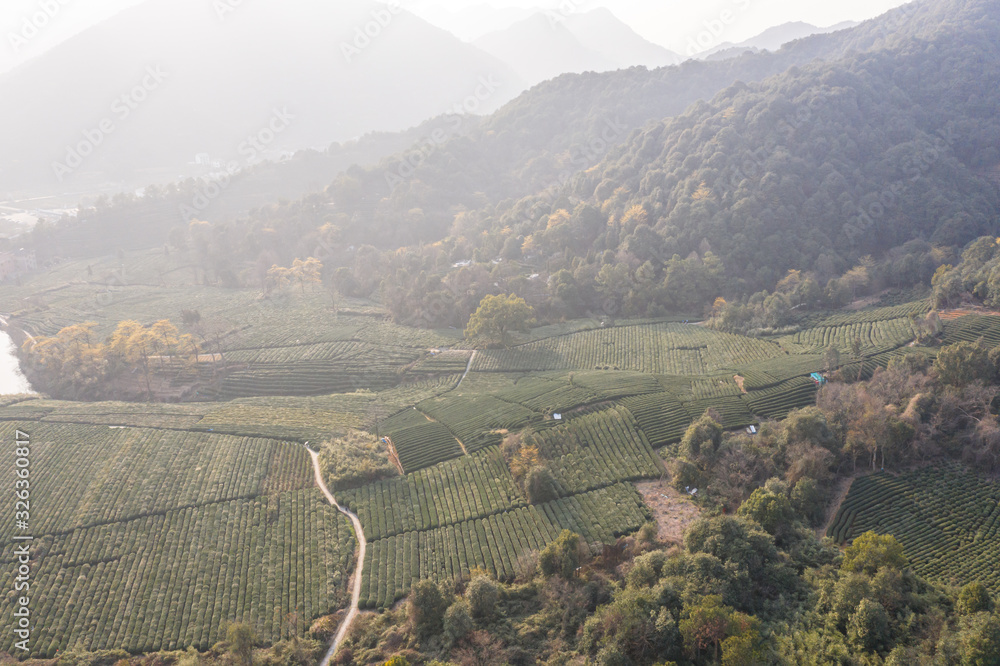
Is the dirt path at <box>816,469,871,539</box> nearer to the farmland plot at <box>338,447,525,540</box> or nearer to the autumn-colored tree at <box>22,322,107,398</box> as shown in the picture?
the farmland plot at <box>338,447,525,540</box>

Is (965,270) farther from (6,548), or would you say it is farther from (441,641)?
(6,548)

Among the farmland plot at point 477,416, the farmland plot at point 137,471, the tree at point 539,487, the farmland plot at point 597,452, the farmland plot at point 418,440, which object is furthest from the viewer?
the farmland plot at point 477,416

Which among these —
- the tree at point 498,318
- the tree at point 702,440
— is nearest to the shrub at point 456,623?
the tree at point 702,440

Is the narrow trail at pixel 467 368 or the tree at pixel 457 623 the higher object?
the narrow trail at pixel 467 368

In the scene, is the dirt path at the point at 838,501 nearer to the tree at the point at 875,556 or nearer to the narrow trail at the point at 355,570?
the tree at the point at 875,556

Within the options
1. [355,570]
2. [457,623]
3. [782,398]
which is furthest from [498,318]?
A: [457,623]

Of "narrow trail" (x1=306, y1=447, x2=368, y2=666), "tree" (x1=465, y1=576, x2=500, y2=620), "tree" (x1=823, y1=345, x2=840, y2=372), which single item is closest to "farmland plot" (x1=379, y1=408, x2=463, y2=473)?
"narrow trail" (x1=306, y1=447, x2=368, y2=666)

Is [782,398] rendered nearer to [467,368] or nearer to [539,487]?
[539,487]
